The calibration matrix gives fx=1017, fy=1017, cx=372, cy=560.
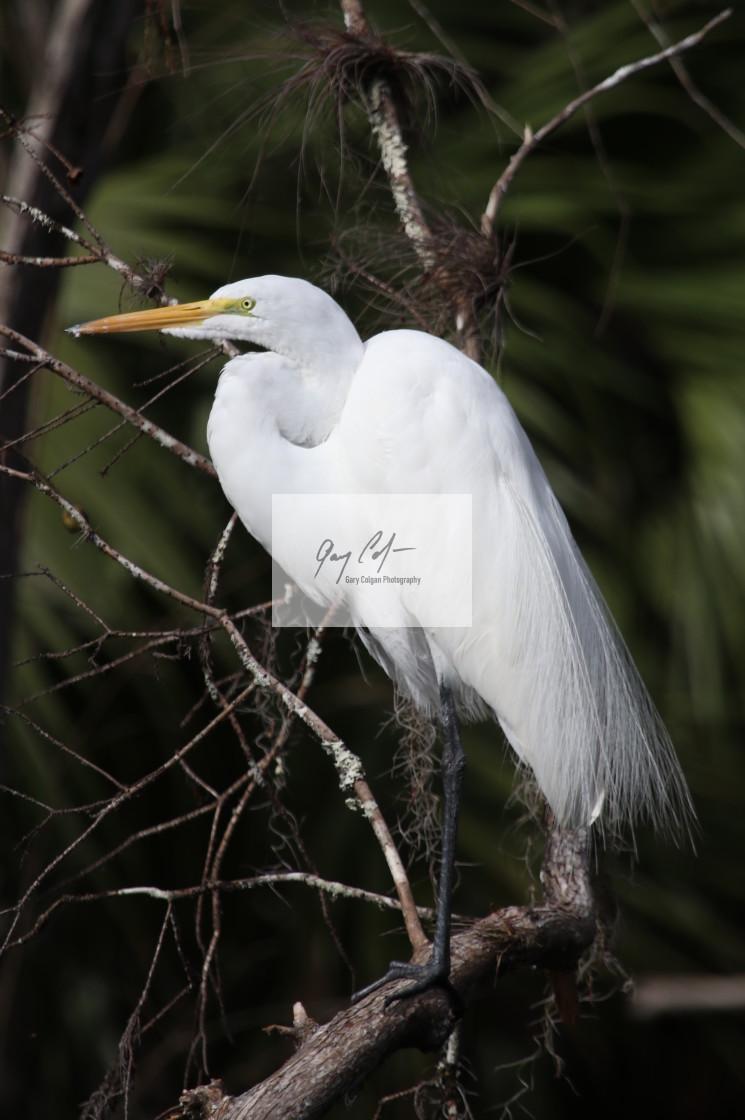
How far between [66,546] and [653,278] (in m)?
1.25

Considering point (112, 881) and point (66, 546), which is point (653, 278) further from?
point (112, 881)

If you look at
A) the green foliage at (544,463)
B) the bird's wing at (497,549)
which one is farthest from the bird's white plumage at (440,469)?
the green foliage at (544,463)

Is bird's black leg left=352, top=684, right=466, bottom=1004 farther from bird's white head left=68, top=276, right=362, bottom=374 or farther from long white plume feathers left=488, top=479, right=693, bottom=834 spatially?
bird's white head left=68, top=276, right=362, bottom=374

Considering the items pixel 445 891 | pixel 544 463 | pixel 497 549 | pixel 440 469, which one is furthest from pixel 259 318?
pixel 544 463

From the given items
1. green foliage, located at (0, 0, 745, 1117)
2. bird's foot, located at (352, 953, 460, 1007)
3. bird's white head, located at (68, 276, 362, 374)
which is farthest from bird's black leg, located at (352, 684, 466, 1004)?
green foliage, located at (0, 0, 745, 1117)

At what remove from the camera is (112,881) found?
1.87 m

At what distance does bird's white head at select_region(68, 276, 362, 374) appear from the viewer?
43.9 inches

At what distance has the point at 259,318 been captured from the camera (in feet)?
3.72

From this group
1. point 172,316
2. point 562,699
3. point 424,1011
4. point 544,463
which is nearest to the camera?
point 424,1011

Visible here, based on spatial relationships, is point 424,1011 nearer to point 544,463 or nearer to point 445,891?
point 445,891

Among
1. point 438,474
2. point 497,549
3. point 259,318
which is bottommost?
point 497,549

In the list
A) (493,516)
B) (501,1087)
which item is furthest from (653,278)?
(501,1087)

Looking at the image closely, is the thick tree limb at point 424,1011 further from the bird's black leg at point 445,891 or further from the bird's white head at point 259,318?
the bird's white head at point 259,318

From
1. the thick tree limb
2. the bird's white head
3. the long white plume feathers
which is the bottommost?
the thick tree limb
